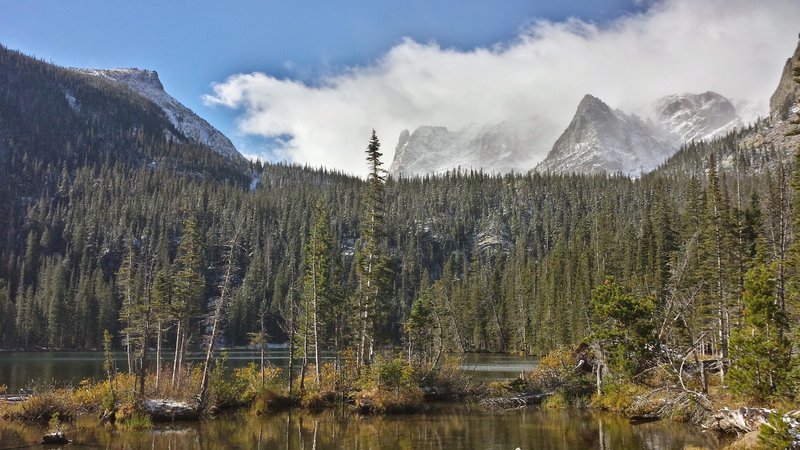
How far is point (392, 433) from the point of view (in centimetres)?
3378

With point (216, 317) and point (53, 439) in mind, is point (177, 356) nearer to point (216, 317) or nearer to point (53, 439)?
point (216, 317)

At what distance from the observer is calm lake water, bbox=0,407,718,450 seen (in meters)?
29.6

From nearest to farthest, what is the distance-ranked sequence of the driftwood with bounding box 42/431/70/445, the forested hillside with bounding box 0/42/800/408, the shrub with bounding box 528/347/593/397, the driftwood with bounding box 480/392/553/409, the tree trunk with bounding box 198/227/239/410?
the driftwood with bounding box 42/431/70/445
the tree trunk with bounding box 198/227/239/410
the driftwood with bounding box 480/392/553/409
the forested hillside with bounding box 0/42/800/408
the shrub with bounding box 528/347/593/397

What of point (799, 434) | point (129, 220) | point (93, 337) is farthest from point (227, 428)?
point (129, 220)

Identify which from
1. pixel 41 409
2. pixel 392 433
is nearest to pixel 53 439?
pixel 41 409

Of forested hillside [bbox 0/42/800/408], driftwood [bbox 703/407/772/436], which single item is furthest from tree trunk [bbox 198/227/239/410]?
driftwood [bbox 703/407/772/436]

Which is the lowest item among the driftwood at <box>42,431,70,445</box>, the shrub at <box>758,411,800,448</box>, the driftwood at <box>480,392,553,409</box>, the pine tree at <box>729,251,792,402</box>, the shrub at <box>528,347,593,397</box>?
the driftwood at <box>480,392,553,409</box>

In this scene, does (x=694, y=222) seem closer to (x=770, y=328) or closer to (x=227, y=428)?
(x=770, y=328)

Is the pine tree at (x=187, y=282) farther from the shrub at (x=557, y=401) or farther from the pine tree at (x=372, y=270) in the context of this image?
the shrub at (x=557, y=401)

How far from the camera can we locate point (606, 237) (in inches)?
4200

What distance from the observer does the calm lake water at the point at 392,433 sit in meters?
29.6

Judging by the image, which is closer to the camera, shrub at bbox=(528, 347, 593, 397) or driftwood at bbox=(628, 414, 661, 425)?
driftwood at bbox=(628, 414, 661, 425)

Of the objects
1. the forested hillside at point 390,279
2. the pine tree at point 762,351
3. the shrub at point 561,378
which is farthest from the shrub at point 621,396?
the pine tree at point 762,351

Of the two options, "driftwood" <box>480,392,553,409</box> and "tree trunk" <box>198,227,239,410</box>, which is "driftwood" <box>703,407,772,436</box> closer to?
"driftwood" <box>480,392,553,409</box>
